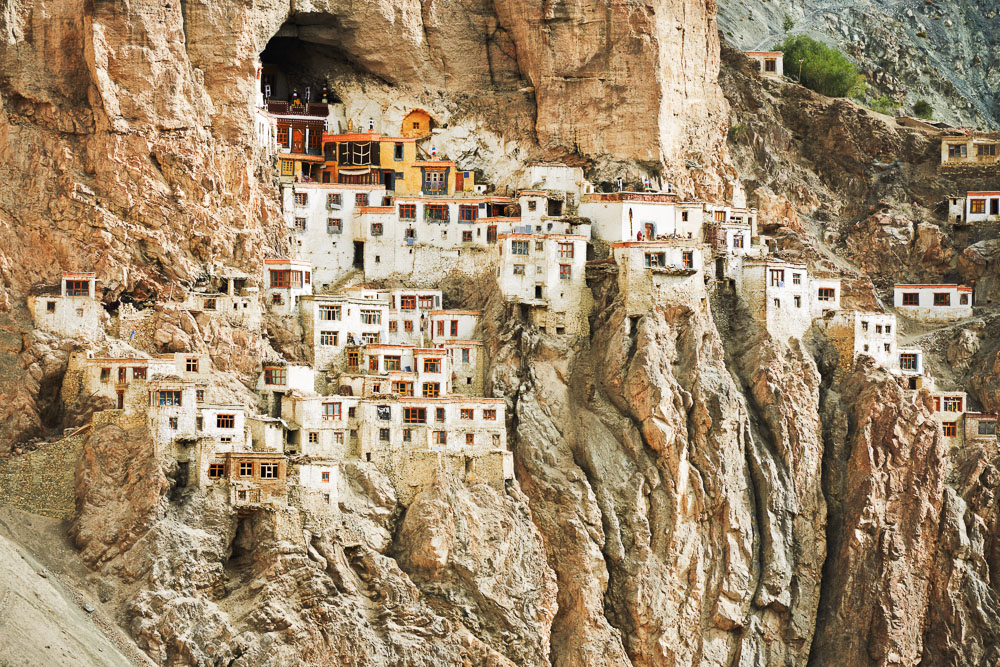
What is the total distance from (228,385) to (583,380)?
1936 centimetres

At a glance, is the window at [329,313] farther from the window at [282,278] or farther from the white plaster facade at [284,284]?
the window at [282,278]

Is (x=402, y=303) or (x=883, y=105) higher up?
(x=883, y=105)

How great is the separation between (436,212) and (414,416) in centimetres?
1698

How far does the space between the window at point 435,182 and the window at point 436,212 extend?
96.7 inches

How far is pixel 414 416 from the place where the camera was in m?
113

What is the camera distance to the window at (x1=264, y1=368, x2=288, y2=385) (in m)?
113

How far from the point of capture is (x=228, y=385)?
11100 centimetres

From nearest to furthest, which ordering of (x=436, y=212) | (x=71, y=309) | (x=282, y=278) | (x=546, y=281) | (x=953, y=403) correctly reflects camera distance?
1. (x=71, y=309)
2. (x=282, y=278)
3. (x=546, y=281)
4. (x=436, y=212)
5. (x=953, y=403)

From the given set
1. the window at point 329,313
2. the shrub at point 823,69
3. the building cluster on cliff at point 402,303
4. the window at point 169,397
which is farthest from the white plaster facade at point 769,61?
the window at point 169,397

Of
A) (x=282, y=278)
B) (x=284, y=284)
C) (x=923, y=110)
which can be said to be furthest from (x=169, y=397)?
(x=923, y=110)

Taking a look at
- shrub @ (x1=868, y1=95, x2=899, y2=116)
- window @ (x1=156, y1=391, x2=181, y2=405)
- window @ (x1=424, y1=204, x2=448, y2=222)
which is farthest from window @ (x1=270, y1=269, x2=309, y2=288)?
shrub @ (x1=868, y1=95, x2=899, y2=116)

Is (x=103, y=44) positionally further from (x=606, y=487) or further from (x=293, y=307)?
(x=606, y=487)

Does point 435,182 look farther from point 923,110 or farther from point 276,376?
point 923,110

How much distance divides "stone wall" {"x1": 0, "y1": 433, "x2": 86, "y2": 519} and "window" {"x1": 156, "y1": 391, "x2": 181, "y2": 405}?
12.8 feet
